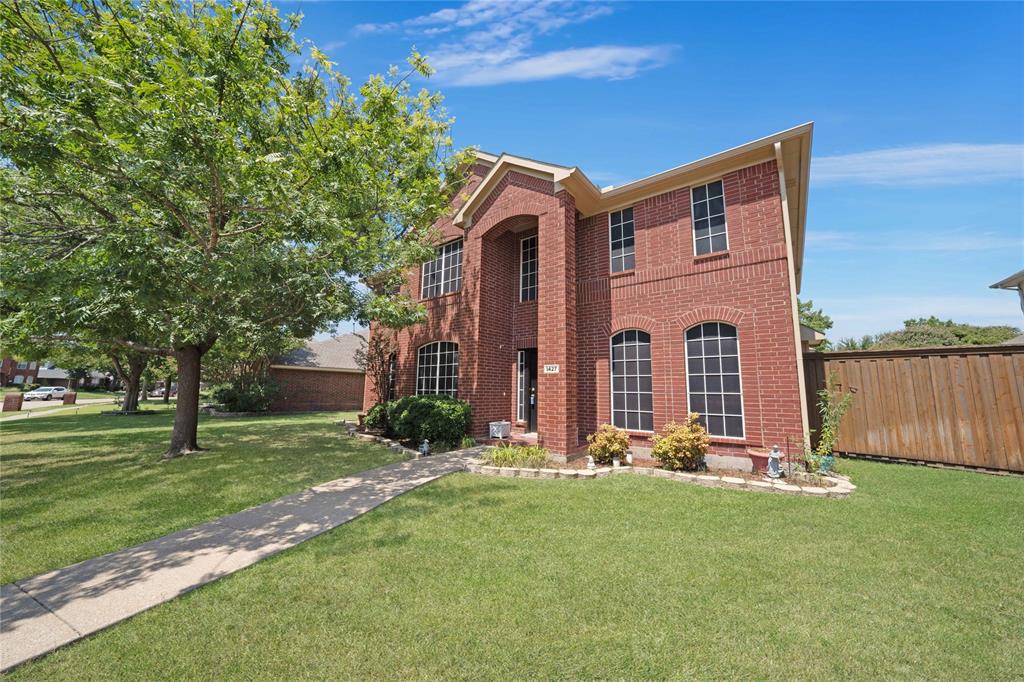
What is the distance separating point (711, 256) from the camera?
8922 mm

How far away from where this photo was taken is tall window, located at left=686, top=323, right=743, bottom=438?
836 centimetres

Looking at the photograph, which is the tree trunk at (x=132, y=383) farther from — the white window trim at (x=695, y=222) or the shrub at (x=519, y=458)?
the white window trim at (x=695, y=222)

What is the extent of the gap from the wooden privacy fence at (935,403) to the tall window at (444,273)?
1017 centimetres

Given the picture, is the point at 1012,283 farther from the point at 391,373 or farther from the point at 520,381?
the point at 391,373

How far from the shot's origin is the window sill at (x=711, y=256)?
877 centimetres

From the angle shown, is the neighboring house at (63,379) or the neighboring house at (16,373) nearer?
the neighboring house at (16,373)

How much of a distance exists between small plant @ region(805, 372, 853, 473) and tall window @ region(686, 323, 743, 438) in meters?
1.29

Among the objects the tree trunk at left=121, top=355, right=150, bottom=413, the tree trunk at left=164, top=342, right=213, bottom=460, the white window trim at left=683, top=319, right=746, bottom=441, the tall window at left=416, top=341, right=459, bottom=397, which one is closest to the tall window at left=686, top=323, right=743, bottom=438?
the white window trim at left=683, top=319, right=746, bottom=441

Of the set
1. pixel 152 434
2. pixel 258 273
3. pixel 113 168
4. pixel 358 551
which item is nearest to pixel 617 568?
pixel 358 551

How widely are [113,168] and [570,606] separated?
28.1ft

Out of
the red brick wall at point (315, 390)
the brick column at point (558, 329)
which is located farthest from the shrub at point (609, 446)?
the red brick wall at point (315, 390)

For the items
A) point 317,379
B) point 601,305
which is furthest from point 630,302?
point 317,379

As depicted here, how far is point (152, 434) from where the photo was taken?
13320 mm

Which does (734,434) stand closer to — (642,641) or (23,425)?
(642,641)
